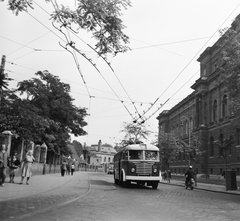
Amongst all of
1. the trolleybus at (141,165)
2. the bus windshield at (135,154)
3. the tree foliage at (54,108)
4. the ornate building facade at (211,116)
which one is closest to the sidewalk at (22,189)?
the trolleybus at (141,165)

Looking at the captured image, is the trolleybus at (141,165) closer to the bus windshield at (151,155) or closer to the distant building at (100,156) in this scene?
the bus windshield at (151,155)

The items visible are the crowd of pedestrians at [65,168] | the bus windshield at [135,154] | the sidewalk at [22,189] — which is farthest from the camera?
the crowd of pedestrians at [65,168]

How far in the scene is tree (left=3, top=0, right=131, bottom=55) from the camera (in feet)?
25.0

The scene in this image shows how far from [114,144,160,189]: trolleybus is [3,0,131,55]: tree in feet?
35.0

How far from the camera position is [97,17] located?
25.6ft

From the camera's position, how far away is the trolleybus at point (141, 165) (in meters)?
18.0

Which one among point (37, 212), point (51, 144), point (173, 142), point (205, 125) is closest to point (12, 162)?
point (37, 212)

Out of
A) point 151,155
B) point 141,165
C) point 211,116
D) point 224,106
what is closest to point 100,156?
point 211,116

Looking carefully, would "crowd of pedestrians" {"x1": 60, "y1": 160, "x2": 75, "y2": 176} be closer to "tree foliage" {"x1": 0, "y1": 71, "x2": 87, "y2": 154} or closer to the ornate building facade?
"tree foliage" {"x1": 0, "y1": 71, "x2": 87, "y2": 154}

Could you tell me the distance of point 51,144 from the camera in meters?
38.7

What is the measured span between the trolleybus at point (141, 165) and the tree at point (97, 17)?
1066 centimetres

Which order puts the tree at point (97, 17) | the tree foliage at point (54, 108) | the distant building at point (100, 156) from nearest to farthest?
the tree at point (97, 17)
the tree foliage at point (54, 108)
the distant building at point (100, 156)

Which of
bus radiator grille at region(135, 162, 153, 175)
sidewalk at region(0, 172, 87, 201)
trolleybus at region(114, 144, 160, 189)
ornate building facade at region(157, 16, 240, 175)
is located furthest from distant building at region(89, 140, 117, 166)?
sidewalk at region(0, 172, 87, 201)

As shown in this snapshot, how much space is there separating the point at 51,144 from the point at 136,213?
32469mm
